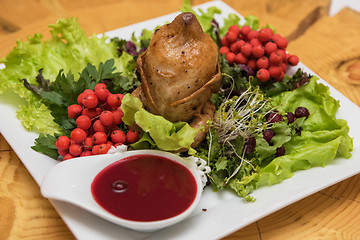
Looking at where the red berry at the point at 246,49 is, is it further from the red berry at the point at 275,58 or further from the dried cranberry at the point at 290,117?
the dried cranberry at the point at 290,117

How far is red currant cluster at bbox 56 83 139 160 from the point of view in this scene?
11.3ft

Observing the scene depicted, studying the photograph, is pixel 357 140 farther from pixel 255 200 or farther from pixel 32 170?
pixel 32 170

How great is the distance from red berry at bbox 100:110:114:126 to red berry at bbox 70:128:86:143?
19 centimetres

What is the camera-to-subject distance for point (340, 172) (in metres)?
3.48

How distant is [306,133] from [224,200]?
3.43 ft

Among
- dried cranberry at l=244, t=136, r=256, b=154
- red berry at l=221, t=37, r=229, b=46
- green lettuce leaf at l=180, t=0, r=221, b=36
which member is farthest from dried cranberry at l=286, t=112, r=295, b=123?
green lettuce leaf at l=180, t=0, r=221, b=36

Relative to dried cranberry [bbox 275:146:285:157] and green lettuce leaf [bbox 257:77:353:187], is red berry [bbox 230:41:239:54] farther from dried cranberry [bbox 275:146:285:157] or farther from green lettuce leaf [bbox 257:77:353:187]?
dried cranberry [bbox 275:146:285:157]

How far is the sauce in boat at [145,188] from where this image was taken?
2.95 metres

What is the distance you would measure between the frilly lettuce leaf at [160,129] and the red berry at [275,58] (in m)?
1.37

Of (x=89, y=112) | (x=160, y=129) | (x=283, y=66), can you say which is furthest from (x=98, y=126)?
(x=283, y=66)

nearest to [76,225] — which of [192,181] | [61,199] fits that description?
[61,199]

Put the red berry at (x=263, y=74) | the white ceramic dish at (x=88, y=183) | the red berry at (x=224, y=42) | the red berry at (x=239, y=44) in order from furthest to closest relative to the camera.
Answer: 1. the red berry at (x=224, y=42)
2. the red berry at (x=239, y=44)
3. the red berry at (x=263, y=74)
4. the white ceramic dish at (x=88, y=183)

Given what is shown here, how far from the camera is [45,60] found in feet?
14.3

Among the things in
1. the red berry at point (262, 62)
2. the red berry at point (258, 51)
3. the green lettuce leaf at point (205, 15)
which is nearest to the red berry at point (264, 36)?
the red berry at point (258, 51)
